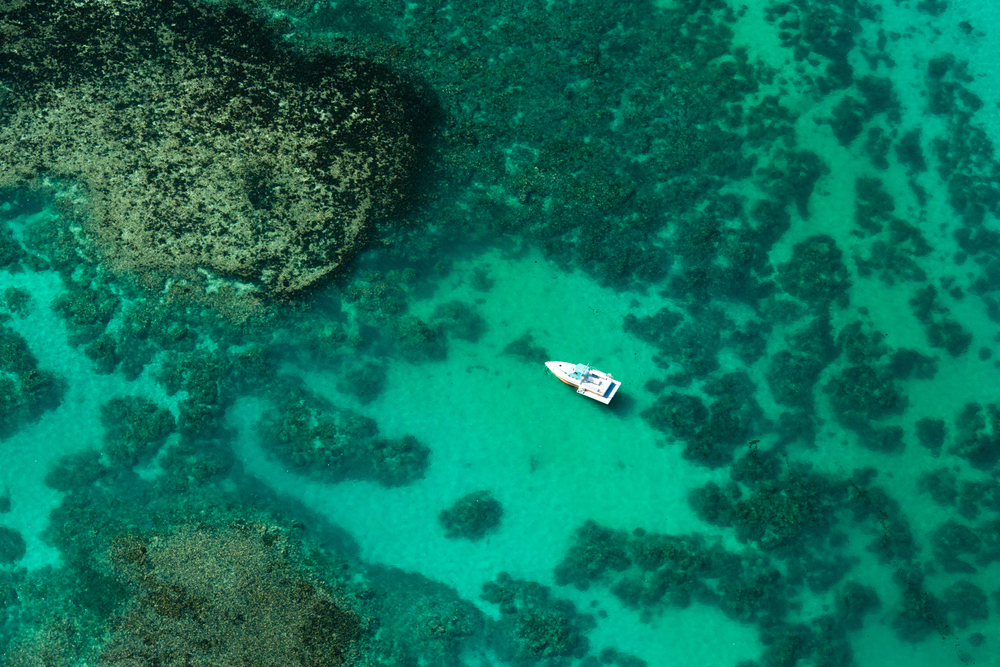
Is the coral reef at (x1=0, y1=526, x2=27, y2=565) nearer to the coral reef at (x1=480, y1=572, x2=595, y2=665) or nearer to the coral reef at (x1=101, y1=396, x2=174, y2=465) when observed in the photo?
the coral reef at (x1=101, y1=396, x2=174, y2=465)

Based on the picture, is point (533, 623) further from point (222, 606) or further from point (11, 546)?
point (11, 546)

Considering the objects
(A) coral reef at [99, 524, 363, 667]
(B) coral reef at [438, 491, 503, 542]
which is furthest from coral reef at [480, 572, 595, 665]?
(A) coral reef at [99, 524, 363, 667]

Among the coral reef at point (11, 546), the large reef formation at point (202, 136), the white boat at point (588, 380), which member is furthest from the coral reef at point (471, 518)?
the coral reef at point (11, 546)

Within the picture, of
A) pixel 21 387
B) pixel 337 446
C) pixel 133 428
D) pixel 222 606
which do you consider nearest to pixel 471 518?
pixel 337 446

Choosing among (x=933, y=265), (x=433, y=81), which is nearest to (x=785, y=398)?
(x=933, y=265)

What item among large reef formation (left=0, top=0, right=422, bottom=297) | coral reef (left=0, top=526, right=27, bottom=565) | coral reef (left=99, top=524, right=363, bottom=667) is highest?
large reef formation (left=0, top=0, right=422, bottom=297)

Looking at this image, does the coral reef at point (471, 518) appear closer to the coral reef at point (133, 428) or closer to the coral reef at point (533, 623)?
the coral reef at point (533, 623)

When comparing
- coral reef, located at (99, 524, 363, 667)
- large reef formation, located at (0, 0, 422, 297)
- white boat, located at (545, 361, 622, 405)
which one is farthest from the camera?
large reef formation, located at (0, 0, 422, 297)
